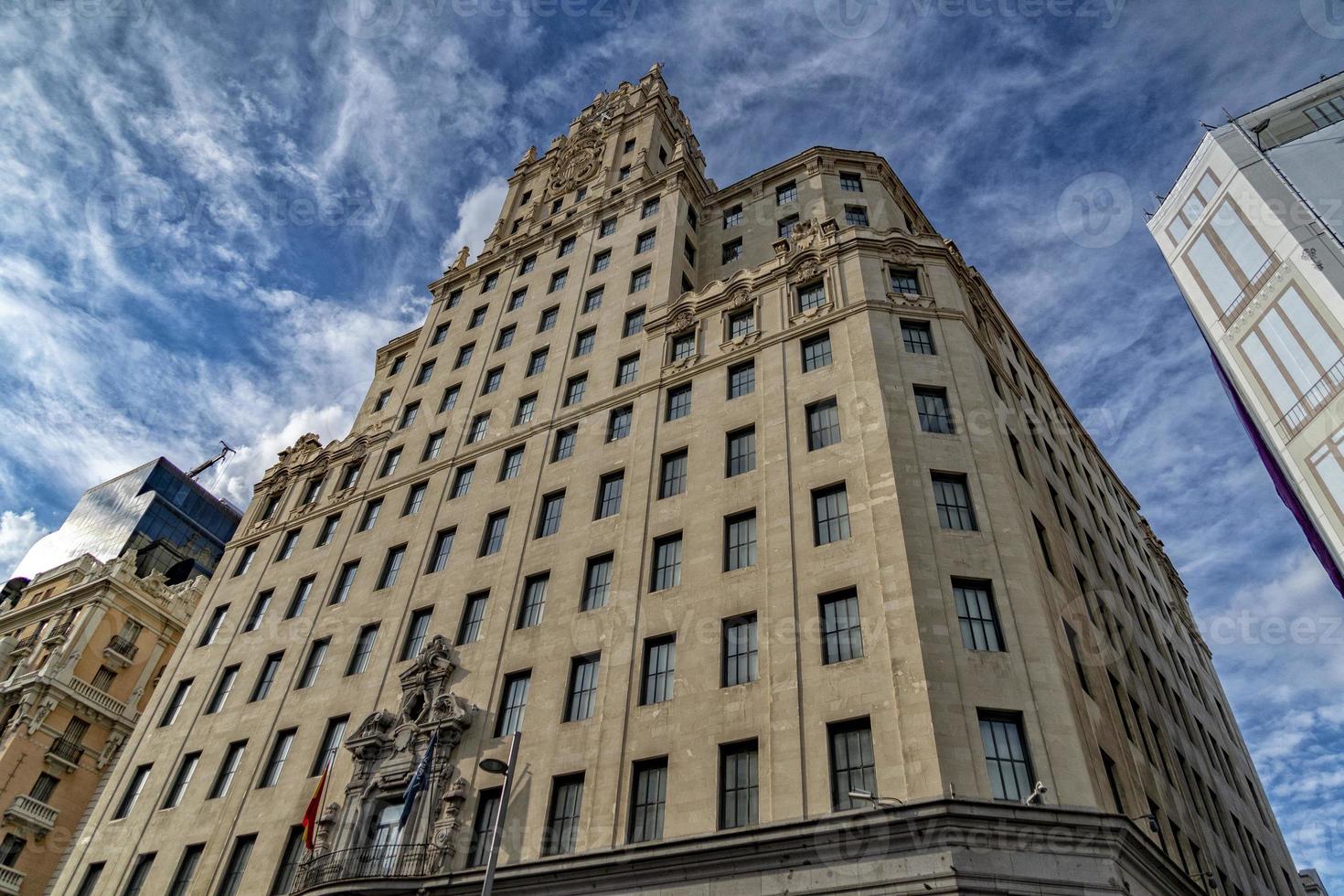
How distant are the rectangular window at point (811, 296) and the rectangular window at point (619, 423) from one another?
27.9 feet

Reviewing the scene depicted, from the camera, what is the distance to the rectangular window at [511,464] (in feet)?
124

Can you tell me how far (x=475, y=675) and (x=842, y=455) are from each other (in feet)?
49.3

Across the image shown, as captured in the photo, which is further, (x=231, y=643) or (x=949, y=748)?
(x=231, y=643)

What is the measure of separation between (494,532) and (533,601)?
5368 mm

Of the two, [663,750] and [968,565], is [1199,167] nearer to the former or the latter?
[968,565]

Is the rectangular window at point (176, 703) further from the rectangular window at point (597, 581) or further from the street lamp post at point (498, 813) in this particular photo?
the street lamp post at point (498, 813)

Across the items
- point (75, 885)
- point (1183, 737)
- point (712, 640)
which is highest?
point (1183, 737)

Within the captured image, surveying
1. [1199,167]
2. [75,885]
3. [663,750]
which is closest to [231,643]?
[75,885]

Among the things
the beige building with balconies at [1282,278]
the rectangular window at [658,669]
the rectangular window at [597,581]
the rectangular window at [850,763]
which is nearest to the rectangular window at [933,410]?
the rectangular window at [850,763]

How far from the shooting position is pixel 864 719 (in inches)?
854

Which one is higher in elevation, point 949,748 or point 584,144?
point 584,144

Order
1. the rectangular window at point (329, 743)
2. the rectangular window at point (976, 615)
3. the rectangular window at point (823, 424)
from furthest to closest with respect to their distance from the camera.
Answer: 1. the rectangular window at point (329, 743)
2. the rectangular window at point (823, 424)
3. the rectangular window at point (976, 615)

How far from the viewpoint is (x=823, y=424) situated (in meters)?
29.8

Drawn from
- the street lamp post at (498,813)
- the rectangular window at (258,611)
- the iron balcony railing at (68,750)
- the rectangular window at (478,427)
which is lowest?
the street lamp post at (498,813)
